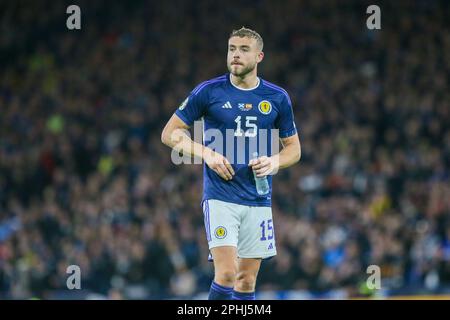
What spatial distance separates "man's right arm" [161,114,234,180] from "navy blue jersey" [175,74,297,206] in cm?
9

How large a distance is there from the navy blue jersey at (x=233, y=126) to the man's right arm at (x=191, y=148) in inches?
3.7

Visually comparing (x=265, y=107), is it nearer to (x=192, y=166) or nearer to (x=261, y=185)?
(x=261, y=185)

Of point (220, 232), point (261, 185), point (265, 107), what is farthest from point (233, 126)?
point (220, 232)

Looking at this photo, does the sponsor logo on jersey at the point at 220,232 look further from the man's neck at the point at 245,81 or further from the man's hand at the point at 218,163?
the man's neck at the point at 245,81

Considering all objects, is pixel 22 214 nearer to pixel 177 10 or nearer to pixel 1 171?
pixel 1 171

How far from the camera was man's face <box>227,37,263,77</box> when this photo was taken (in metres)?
8.70

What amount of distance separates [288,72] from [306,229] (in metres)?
5.57

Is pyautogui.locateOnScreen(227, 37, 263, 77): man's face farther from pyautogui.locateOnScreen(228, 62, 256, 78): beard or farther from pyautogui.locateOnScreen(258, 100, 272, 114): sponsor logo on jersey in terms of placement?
pyautogui.locateOnScreen(258, 100, 272, 114): sponsor logo on jersey

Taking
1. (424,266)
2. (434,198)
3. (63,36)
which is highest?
(63,36)

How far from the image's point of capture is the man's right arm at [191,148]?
849 cm

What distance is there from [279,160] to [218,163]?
0.71 meters

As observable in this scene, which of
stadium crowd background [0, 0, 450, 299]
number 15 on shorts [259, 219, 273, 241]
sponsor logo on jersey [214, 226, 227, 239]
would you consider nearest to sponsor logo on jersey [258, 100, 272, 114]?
number 15 on shorts [259, 219, 273, 241]

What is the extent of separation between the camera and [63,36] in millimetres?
24578
